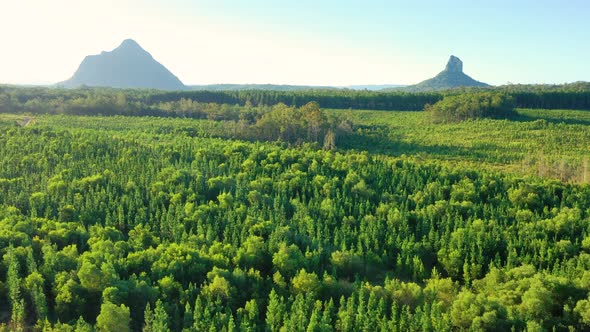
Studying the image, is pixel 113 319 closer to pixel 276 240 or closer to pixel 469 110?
pixel 276 240

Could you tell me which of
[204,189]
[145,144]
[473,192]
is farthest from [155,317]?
[145,144]

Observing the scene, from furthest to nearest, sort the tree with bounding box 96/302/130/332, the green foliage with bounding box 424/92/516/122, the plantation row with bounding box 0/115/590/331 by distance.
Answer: the green foliage with bounding box 424/92/516/122
the plantation row with bounding box 0/115/590/331
the tree with bounding box 96/302/130/332

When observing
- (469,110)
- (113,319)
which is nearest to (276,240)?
(113,319)

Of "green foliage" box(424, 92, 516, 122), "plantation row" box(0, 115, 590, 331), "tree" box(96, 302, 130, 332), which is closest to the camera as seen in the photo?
"tree" box(96, 302, 130, 332)

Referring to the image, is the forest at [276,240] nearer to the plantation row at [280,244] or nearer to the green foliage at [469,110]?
the plantation row at [280,244]

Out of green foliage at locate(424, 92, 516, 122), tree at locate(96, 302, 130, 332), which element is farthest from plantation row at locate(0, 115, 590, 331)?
green foliage at locate(424, 92, 516, 122)

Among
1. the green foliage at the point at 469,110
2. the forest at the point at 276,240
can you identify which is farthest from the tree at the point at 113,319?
the green foliage at the point at 469,110

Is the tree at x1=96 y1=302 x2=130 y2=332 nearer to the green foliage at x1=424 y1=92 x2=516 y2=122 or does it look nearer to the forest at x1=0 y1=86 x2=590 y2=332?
the forest at x1=0 y1=86 x2=590 y2=332
